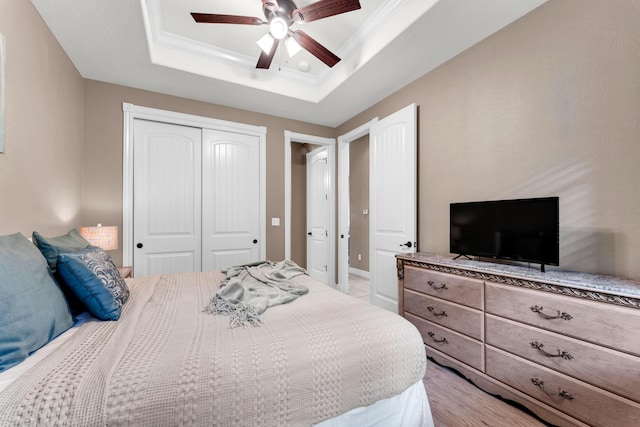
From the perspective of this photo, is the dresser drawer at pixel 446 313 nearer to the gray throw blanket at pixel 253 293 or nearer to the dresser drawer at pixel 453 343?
the dresser drawer at pixel 453 343

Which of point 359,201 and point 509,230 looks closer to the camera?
point 509,230

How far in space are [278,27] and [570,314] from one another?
258cm

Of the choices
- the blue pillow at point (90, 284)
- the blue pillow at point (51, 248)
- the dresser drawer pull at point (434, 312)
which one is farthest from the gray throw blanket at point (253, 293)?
the dresser drawer pull at point (434, 312)

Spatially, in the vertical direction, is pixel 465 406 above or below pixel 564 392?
below

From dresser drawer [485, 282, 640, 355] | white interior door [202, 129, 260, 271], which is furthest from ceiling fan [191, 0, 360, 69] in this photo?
dresser drawer [485, 282, 640, 355]

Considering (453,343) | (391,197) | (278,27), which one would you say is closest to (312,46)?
(278,27)

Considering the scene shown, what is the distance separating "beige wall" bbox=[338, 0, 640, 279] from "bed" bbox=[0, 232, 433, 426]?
147 cm

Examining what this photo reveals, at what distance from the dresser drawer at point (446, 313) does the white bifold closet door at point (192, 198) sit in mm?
2197

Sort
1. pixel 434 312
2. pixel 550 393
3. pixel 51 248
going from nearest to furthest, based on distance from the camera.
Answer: pixel 51 248 < pixel 550 393 < pixel 434 312

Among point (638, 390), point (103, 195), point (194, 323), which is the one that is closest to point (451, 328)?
point (638, 390)

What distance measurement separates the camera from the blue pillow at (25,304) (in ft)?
2.92

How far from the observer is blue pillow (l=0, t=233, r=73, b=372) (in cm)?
89

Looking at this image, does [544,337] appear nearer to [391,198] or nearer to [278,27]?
[391,198]

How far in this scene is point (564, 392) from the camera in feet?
4.74
